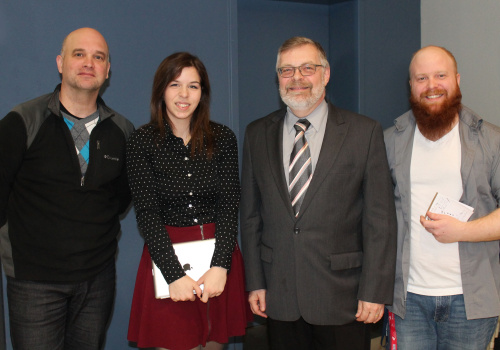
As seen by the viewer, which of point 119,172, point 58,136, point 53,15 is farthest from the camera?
point 53,15

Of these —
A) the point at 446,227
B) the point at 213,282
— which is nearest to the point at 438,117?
the point at 446,227

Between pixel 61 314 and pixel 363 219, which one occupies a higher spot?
pixel 363 219

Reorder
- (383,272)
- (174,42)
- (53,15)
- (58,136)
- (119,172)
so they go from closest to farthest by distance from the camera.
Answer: (383,272), (58,136), (119,172), (53,15), (174,42)

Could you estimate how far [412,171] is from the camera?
2338 mm

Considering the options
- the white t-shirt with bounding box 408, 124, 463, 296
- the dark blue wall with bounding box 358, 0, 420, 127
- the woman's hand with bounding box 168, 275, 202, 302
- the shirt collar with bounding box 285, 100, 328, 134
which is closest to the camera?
the woman's hand with bounding box 168, 275, 202, 302

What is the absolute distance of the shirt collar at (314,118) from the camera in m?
2.35

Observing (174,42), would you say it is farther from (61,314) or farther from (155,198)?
(61,314)

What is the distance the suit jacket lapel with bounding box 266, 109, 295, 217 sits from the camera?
224 centimetres

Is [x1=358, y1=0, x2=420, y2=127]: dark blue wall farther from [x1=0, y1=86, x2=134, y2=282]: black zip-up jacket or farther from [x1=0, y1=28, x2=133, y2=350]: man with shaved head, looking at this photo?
[x1=0, y1=86, x2=134, y2=282]: black zip-up jacket

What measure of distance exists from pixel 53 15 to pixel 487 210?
2656mm

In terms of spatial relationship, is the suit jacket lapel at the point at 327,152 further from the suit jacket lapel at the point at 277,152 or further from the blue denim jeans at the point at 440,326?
the blue denim jeans at the point at 440,326

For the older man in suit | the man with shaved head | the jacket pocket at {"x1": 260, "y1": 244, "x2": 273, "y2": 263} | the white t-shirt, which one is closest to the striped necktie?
the older man in suit

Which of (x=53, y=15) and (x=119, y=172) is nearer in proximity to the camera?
(x=119, y=172)

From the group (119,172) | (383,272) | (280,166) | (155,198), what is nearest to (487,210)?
(383,272)
